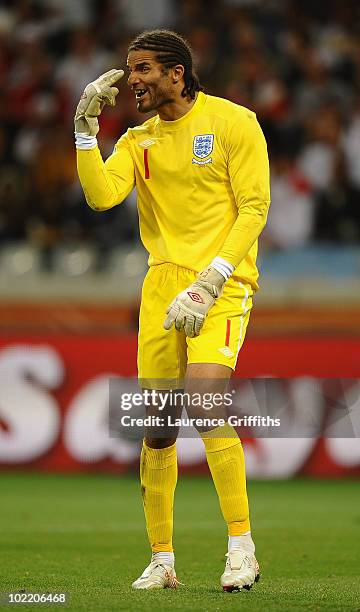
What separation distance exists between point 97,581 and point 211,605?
97cm

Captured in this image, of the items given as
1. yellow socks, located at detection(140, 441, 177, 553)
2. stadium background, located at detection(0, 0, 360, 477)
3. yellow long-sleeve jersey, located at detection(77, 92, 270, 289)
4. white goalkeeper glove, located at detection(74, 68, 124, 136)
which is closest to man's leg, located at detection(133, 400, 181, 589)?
yellow socks, located at detection(140, 441, 177, 553)

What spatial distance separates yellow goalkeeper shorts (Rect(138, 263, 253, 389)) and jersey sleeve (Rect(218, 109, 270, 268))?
221 millimetres

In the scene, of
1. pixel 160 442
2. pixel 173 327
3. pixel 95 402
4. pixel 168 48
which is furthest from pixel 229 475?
pixel 95 402

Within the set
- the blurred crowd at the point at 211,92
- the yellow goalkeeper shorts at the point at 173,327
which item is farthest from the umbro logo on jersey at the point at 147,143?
the blurred crowd at the point at 211,92

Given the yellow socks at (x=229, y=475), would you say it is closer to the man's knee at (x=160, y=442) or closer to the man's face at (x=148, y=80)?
the man's knee at (x=160, y=442)

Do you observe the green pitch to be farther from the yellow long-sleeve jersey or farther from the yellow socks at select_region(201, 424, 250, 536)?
the yellow long-sleeve jersey

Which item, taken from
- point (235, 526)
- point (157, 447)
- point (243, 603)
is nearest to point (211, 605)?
point (243, 603)

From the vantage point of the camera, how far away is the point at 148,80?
5.52 metres

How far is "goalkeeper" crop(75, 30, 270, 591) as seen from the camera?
5391 mm

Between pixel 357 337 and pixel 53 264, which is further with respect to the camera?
pixel 53 264

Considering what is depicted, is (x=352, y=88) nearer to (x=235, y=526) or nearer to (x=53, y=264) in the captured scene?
(x=53, y=264)

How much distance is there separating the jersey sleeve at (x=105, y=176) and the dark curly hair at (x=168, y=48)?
1.33 feet

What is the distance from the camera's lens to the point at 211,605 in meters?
4.96

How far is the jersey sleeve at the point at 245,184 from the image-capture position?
5391mm
